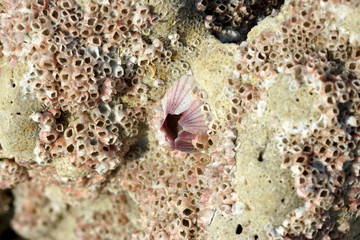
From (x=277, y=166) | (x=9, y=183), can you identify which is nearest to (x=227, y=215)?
(x=277, y=166)

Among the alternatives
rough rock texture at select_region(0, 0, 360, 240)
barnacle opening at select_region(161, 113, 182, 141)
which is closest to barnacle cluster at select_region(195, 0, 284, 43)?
rough rock texture at select_region(0, 0, 360, 240)

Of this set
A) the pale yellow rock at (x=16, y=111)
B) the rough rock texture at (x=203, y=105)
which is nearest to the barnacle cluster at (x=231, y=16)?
the rough rock texture at (x=203, y=105)

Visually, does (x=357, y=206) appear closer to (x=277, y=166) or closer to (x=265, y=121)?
(x=277, y=166)

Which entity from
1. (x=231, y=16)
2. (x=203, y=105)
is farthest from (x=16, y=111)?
(x=231, y=16)

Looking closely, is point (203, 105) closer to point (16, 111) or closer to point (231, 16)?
point (231, 16)

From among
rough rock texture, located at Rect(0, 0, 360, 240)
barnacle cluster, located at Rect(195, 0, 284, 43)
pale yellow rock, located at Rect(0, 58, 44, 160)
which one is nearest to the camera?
rough rock texture, located at Rect(0, 0, 360, 240)

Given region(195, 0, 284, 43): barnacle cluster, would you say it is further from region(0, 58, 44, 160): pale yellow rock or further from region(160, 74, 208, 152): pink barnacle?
region(0, 58, 44, 160): pale yellow rock
